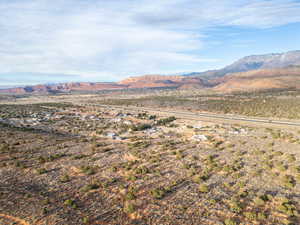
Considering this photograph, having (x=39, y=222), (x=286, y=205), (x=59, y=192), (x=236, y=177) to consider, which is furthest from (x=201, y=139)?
(x=39, y=222)

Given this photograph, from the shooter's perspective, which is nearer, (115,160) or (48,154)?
(115,160)

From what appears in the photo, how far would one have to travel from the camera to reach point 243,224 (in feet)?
28.7

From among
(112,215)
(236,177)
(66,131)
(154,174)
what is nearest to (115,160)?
(154,174)

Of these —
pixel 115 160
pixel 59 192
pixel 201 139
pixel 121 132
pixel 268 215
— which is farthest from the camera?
pixel 121 132

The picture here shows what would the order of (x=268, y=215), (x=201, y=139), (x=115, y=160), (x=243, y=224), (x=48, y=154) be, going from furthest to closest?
(x=201, y=139) < (x=48, y=154) < (x=115, y=160) < (x=268, y=215) < (x=243, y=224)

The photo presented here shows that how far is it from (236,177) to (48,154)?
13.7 metres

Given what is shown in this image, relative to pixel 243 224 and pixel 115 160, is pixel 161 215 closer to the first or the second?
pixel 243 224

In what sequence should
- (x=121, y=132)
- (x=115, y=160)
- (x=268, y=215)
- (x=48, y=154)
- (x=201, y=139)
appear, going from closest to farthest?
(x=268, y=215) → (x=115, y=160) → (x=48, y=154) → (x=201, y=139) → (x=121, y=132)

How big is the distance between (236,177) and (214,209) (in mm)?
4041

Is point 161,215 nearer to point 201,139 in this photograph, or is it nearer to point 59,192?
point 59,192

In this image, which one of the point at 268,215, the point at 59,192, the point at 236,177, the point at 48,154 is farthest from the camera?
the point at 48,154

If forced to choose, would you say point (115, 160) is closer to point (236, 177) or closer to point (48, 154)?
point (48, 154)

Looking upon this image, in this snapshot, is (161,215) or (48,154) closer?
(161,215)

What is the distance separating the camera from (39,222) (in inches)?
347
